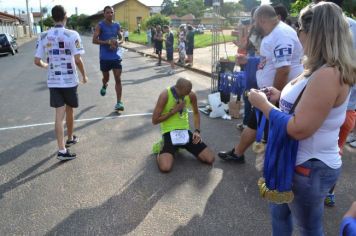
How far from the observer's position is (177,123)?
4762mm

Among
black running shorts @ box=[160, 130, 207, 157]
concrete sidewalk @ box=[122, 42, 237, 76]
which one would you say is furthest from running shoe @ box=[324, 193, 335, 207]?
concrete sidewalk @ box=[122, 42, 237, 76]

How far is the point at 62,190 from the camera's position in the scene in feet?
13.0

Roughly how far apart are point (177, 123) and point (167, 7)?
128 m

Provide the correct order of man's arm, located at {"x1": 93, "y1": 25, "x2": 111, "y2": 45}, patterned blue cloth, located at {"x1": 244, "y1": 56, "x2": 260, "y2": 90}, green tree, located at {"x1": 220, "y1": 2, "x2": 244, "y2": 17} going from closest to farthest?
patterned blue cloth, located at {"x1": 244, "y1": 56, "x2": 260, "y2": 90}
man's arm, located at {"x1": 93, "y1": 25, "x2": 111, "y2": 45}
green tree, located at {"x1": 220, "y1": 2, "x2": 244, "y2": 17}

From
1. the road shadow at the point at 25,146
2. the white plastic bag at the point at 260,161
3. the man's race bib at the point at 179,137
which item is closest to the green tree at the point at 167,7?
the road shadow at the point at 25,146

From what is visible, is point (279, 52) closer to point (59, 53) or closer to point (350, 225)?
point (350, 225)

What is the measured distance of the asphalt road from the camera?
328 centimetres

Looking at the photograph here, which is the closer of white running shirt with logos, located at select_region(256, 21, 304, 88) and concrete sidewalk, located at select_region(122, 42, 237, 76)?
white running shirt with logos, located at select_region(256, 21, 304, 88)

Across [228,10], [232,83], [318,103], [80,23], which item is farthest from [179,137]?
[80,23]

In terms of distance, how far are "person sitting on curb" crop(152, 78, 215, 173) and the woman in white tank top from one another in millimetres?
2532

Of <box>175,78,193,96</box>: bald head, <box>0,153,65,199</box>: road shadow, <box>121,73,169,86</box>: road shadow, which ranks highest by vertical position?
<box>175,78,193,96</box>: bald head

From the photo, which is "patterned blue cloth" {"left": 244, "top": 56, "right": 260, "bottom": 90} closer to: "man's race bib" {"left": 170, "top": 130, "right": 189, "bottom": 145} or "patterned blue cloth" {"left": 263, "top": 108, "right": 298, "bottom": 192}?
"man's race bib" {"left": 170, "top": 130, "right": 189, "bottom": 145}

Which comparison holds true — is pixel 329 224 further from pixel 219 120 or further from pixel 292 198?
pixel 219 120

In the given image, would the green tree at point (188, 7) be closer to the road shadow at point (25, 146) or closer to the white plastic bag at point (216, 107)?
the white plastic bag at point (216, 107)
